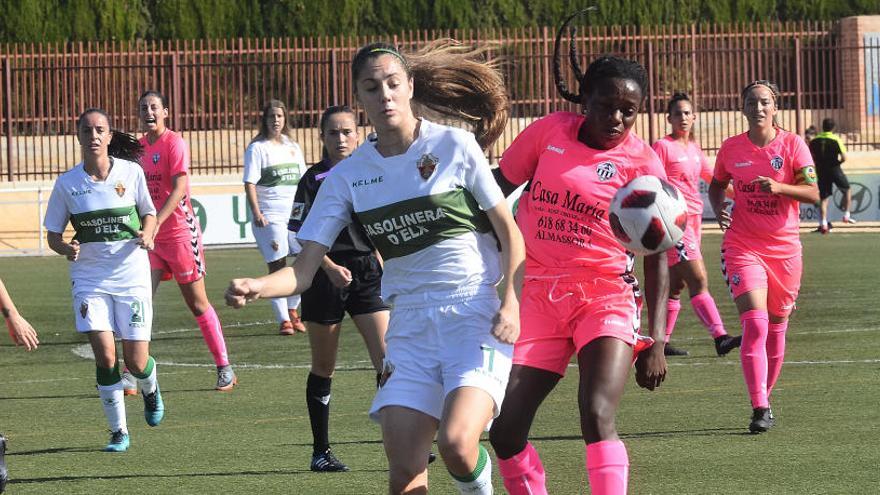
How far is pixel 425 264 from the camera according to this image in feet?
19.3

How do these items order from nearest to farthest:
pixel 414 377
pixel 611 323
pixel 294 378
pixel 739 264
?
pixel 414 377 → pixel 611 323 → pixel 739 264 → pixel 294 378

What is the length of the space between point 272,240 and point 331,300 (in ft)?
20.0

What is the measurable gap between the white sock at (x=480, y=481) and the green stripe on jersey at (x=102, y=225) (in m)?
4.57

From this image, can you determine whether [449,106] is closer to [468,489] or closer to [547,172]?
[547,172]

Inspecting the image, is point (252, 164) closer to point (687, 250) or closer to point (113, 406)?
point (687, 250)

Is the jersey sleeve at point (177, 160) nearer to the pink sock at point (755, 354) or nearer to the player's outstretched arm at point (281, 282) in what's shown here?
the pink sock at point (755, 354)

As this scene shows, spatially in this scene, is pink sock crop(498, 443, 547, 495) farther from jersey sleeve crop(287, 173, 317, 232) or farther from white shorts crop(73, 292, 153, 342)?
white shorts crop(73, 292, 153, 342)

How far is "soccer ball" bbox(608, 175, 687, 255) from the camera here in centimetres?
634

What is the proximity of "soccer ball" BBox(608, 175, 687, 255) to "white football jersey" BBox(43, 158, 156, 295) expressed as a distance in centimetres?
429

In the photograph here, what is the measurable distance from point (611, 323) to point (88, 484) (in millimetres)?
3220

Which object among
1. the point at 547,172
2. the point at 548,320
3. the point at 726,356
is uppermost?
the point at 547,172

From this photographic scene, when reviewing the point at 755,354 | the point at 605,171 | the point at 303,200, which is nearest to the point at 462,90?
the point at 605,171

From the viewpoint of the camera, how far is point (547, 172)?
6.72 m

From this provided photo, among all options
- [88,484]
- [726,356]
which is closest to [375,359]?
[88,484]
